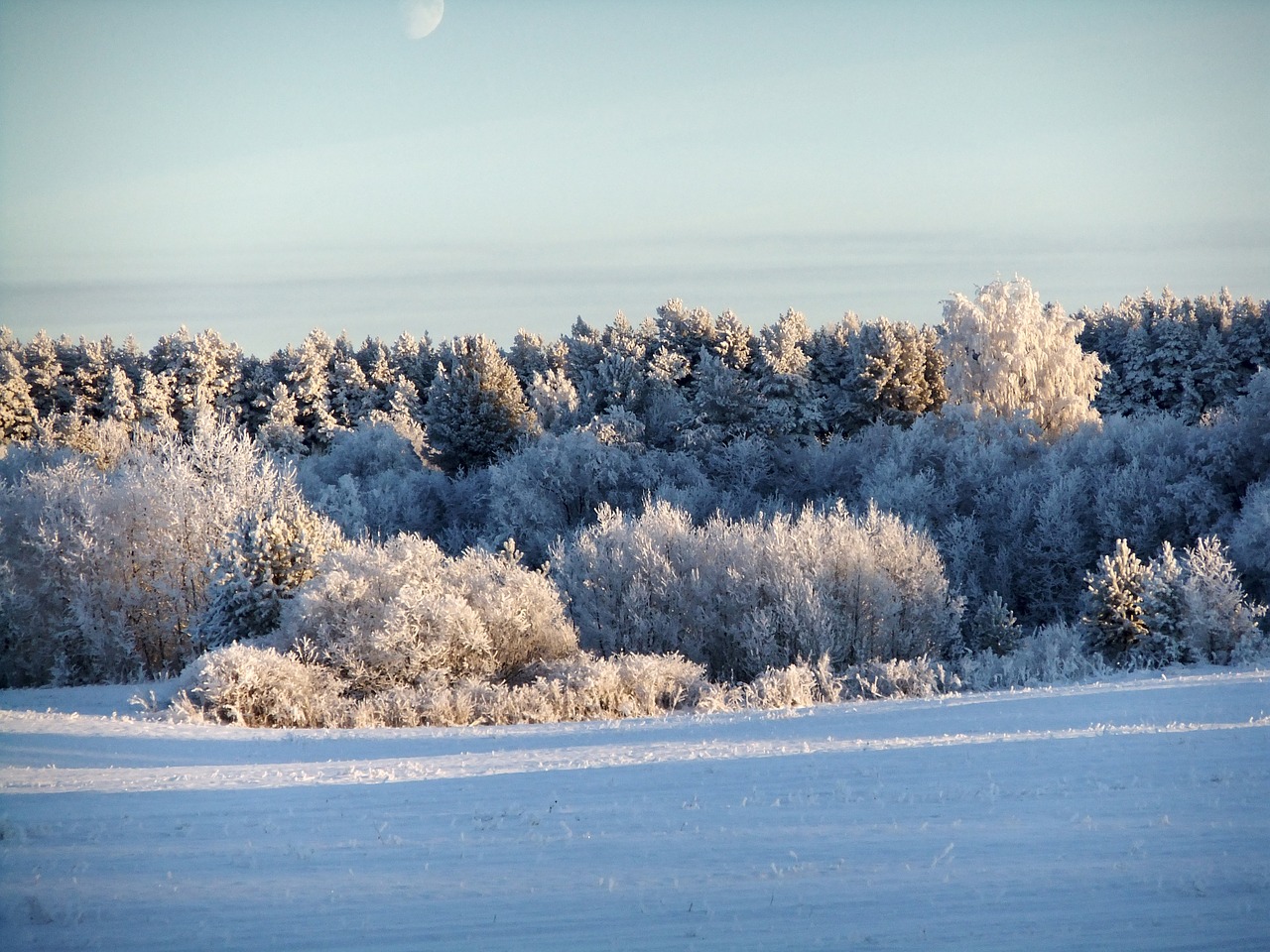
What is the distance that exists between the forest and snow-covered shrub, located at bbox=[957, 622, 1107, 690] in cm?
8

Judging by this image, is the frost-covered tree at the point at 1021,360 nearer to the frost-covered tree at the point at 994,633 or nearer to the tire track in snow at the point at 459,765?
the frost-covered tree at the point at 994,633

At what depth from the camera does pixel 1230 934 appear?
515cm

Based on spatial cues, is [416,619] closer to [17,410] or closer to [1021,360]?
[1021,360]

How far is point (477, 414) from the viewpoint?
39.8 metres

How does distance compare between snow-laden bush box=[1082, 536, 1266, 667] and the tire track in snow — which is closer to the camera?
the tire track in snow

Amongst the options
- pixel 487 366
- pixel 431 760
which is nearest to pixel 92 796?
pixel 431 760

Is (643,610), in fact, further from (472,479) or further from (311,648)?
(472,479)

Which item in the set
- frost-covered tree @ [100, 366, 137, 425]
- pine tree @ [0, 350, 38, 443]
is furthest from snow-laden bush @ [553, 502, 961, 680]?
pine tree @ [0, 350, 38, 443]

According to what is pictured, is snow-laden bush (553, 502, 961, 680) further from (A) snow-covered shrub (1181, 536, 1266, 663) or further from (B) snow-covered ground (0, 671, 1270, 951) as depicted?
(B) snow-covered ground (0, 671, 1270, 951)

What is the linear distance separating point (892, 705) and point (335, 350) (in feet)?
153

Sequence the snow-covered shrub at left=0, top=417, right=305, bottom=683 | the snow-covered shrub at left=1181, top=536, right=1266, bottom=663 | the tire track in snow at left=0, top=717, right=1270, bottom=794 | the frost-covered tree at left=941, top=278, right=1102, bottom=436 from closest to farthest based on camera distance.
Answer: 1. the tire track in snow at left=0, top=717, right=1270, bottom=794
2. the snow-covered shrub at left=1181, top=536, right=1266, bottom=663
3. the snow-covered shrub at left=0, top=417, right=305, bottom=683
4. the frost-covered tree at left=941, top=278, right=1102, bottom=436

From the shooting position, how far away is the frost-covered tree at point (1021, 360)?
34500mm

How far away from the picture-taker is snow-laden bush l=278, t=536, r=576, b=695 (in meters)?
14.7

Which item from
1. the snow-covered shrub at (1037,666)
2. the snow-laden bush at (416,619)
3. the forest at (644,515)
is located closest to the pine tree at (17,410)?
the forest at (644,515)
